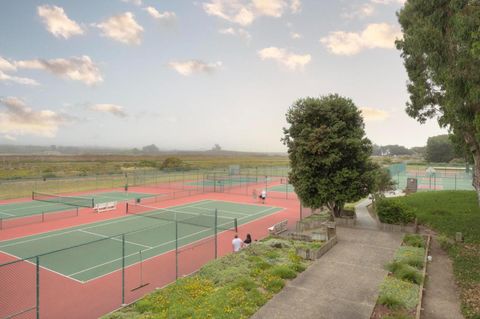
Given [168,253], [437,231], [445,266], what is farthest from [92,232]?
[437,231]

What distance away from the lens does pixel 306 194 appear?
25.3 m

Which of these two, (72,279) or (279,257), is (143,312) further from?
(279,257)

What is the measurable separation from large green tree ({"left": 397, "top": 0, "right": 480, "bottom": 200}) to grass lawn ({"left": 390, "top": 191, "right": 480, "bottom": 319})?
3.56 meters

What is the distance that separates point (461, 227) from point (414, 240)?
16.8ft

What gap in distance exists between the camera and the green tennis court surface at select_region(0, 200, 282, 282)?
18609mm

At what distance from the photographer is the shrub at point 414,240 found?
20.2m

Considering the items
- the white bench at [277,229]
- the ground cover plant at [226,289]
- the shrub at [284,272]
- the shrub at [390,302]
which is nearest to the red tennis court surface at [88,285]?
the white bench at [277,229]

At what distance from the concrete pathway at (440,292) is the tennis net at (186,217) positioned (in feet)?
46.3

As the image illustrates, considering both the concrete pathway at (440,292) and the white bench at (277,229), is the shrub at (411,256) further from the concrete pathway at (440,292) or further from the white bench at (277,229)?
the white bench at (277,229)

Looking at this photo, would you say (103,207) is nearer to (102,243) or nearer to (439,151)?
(102,243)

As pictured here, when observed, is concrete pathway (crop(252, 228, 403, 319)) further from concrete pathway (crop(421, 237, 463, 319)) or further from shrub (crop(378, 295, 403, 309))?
concrete pathway (crop(421, 237, 463, 319))

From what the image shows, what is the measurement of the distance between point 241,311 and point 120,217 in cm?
2345

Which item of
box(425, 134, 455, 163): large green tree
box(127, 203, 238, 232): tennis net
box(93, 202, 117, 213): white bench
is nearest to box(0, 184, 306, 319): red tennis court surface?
box(127, 203, 238, 232): tennis net

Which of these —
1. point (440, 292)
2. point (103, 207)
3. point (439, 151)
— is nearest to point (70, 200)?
point (103, 207)
